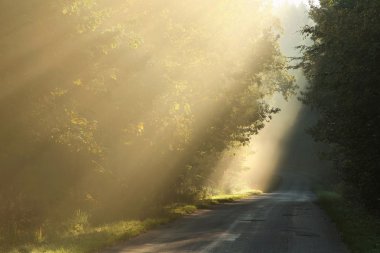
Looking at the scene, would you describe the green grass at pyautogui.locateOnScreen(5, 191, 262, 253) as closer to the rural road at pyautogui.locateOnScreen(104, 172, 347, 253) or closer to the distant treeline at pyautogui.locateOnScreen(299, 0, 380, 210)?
the rural road at pyautogui.locateOnScreen(104, 172, 347, 253)

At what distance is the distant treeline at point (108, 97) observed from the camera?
1160cm

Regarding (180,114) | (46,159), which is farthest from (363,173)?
(46,159)

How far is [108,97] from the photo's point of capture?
15.5 metres

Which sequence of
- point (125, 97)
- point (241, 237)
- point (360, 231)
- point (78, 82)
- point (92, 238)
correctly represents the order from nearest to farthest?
point (78, 82) < point (92, 238) < point (241, 237) < point (360, 231) < point (125, 97)

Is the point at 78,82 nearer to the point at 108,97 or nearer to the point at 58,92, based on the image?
the point at 58,92

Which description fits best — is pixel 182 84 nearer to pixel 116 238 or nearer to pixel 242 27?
pixel 116 238

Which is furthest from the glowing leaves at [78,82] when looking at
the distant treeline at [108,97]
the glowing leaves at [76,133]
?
the glowing leaves at [76,133]

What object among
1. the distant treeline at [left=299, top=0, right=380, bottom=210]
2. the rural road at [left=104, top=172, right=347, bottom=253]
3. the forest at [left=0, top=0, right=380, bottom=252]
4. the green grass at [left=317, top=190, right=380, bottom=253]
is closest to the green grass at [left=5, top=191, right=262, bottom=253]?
the rural road at [left=104, top=172, right=347, bottom=253]

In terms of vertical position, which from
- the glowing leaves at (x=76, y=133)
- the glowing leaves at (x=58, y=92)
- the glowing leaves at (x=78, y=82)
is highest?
the glowing leaves at (x=78, y=82)

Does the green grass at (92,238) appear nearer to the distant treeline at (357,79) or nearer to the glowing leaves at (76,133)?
the glowing leaves at (76,133)

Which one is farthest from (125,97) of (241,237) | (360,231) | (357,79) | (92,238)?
(360,231)

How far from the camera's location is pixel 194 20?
19078 mm

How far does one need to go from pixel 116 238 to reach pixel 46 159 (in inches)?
138

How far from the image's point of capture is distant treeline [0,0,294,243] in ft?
38.1
